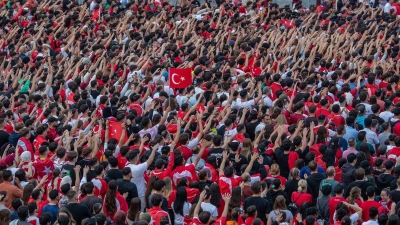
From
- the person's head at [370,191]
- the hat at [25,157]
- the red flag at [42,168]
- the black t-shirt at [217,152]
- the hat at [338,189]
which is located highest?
the person's head at [370,191]

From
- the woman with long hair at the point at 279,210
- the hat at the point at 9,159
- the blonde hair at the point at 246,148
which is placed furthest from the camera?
the blonde hair at the point at 246,148

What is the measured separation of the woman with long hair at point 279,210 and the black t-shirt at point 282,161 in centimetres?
233

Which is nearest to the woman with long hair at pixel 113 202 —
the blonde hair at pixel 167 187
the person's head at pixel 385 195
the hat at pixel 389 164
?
the blonde hair at pixel 167 187

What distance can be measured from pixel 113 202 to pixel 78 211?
2.09ft

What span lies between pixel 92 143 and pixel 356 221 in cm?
432

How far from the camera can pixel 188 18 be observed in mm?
26766

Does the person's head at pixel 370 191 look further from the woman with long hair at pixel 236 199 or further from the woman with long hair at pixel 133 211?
the woman with long hair at pixel 133 211

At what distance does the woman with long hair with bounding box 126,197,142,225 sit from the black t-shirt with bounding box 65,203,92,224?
0.51m

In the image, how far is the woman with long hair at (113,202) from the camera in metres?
12.4

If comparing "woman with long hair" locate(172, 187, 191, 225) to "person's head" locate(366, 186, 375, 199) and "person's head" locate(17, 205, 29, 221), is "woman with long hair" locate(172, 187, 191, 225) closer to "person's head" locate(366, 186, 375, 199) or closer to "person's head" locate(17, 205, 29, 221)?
"person's head" locate(17, 205, 29, 221)

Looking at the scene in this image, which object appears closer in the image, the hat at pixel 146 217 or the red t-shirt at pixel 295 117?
the hat at pixel 146 217

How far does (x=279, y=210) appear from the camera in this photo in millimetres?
11906

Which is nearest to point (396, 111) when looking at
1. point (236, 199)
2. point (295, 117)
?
point (295, 117)

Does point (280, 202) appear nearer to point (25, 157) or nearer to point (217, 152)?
point (217, 152)
